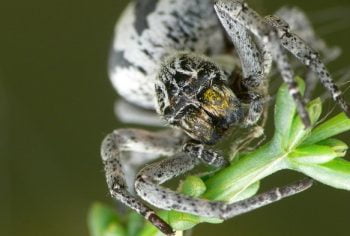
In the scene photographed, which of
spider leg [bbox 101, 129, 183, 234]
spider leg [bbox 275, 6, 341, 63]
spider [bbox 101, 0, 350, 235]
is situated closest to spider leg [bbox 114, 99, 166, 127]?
spider [bbox 101, 0, 350, 235]

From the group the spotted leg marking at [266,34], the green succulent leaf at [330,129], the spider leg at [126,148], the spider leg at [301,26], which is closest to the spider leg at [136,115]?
the spider leg at [126,148]

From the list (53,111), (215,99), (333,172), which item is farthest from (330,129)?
(53,111)

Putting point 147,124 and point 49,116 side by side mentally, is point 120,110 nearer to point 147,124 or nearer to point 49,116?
point 147,124

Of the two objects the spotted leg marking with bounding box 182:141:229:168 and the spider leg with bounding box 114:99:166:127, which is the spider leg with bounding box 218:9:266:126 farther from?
the spider leg with bounding box 114:99:166:127

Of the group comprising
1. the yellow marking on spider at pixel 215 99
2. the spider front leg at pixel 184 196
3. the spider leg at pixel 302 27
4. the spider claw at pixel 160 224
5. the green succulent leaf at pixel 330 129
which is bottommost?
the spider claw at pixel 160 224

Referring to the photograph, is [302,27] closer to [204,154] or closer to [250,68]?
[250,68]

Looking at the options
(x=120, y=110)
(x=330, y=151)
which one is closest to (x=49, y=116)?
(x=120, y=110)

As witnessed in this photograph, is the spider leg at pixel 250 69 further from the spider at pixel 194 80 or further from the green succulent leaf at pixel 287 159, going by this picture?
the green succulent leaf at pixel 287 159
